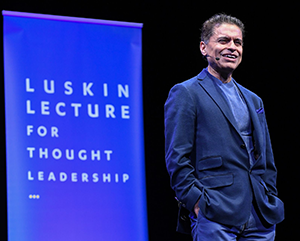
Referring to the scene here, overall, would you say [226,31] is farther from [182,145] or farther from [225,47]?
[182,145]

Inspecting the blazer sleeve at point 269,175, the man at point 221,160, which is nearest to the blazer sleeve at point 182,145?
the man at point 221,160

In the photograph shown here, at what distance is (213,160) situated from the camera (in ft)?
6.26

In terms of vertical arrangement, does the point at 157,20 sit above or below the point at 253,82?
above

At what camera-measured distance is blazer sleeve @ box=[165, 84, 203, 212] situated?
73.6 inches

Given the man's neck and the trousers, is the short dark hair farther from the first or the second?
the trousers

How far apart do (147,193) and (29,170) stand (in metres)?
0.97

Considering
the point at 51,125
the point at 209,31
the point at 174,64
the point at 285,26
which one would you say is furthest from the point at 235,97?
the point at 285,26

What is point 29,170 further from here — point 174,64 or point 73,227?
point 174,64

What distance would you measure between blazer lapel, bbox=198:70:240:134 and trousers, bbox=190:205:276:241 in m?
0.35

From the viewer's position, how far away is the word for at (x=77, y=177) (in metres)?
3.70

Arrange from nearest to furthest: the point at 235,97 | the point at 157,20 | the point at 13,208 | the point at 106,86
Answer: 1. the point at 235,97
2. the point at 13,208
3. the point at 106,86
4. the point at 157,20

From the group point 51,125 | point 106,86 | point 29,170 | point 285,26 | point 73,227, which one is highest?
point 285,26

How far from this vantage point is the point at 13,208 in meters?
3.63

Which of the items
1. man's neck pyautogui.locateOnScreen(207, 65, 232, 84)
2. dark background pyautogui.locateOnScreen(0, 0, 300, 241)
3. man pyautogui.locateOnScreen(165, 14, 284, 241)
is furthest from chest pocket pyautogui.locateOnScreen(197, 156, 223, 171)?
dark background pyautogui.locateOnScreen(0, 0, 300, 241)
